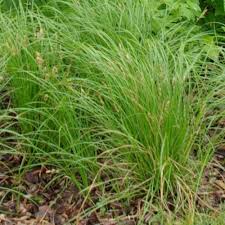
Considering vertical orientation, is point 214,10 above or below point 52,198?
above

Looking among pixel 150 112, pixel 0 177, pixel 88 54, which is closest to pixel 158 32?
pixel 88 54

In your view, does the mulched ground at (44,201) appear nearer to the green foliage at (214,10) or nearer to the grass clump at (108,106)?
the grass clump at (108,106)

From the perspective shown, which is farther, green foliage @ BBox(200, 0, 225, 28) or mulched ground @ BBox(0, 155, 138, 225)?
green foliage @ BBox(200, 0, 225, 28)

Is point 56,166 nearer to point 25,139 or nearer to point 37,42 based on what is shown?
point 25,139

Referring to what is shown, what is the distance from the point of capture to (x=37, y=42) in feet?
11.5

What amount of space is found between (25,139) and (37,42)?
65 centimetres

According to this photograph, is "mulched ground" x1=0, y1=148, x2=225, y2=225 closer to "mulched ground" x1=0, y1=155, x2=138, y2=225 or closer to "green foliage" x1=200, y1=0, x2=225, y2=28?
"mulched ground" x1=0, y1=155, x2=138, y2=225

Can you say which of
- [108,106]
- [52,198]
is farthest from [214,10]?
[52,198]

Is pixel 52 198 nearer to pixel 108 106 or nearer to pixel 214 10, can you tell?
pixel 108 106

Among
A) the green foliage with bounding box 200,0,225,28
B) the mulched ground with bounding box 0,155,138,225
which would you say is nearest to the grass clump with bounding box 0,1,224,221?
the mulched ground with bounding box 0,155,138,225

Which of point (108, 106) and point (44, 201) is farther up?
point (108, 106)

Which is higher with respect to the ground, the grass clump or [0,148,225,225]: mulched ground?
the grass clump

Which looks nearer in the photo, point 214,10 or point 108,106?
point 108,106

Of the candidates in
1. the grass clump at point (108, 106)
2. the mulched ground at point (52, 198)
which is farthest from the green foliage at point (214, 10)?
the mulched ground at point (52, 198)
